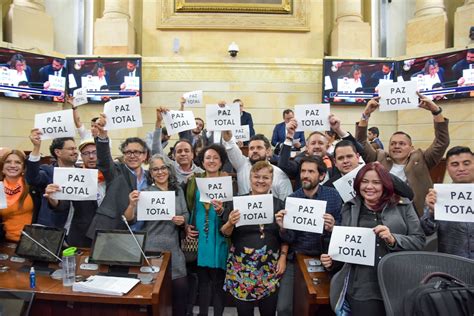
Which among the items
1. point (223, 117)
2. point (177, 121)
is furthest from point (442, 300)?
point (177, 121)

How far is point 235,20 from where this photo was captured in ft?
31.0

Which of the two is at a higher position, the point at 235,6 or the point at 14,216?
the point at 235,6

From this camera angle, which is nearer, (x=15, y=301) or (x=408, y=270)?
(x=408, y=270)

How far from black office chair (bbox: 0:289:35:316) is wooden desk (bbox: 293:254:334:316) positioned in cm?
168

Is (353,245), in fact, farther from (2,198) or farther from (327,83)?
(327,83)

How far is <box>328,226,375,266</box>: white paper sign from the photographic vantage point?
→ 2492 millimetres

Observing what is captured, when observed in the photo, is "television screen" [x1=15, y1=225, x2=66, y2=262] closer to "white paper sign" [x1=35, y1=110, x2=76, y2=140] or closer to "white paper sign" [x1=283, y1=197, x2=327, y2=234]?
"white paper sign" [x1=35, y1=110, x2=76, y2=140]

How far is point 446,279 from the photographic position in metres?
2.17

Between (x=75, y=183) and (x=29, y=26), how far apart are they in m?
7.33

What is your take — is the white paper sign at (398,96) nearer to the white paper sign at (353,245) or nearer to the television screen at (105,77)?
the white paper sign at (353,245)

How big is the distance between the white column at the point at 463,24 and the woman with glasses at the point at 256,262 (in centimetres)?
743

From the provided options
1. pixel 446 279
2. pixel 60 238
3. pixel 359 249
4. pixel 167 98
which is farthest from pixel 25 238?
pixel 167 98

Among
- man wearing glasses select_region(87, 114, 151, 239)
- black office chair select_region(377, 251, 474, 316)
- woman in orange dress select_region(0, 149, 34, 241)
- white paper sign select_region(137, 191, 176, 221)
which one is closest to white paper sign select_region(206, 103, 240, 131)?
man wearing glasses select_region(87, 114, 151, 239)

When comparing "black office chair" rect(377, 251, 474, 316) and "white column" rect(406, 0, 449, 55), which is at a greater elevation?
"white column" rect(406, 0, 449, 55)
